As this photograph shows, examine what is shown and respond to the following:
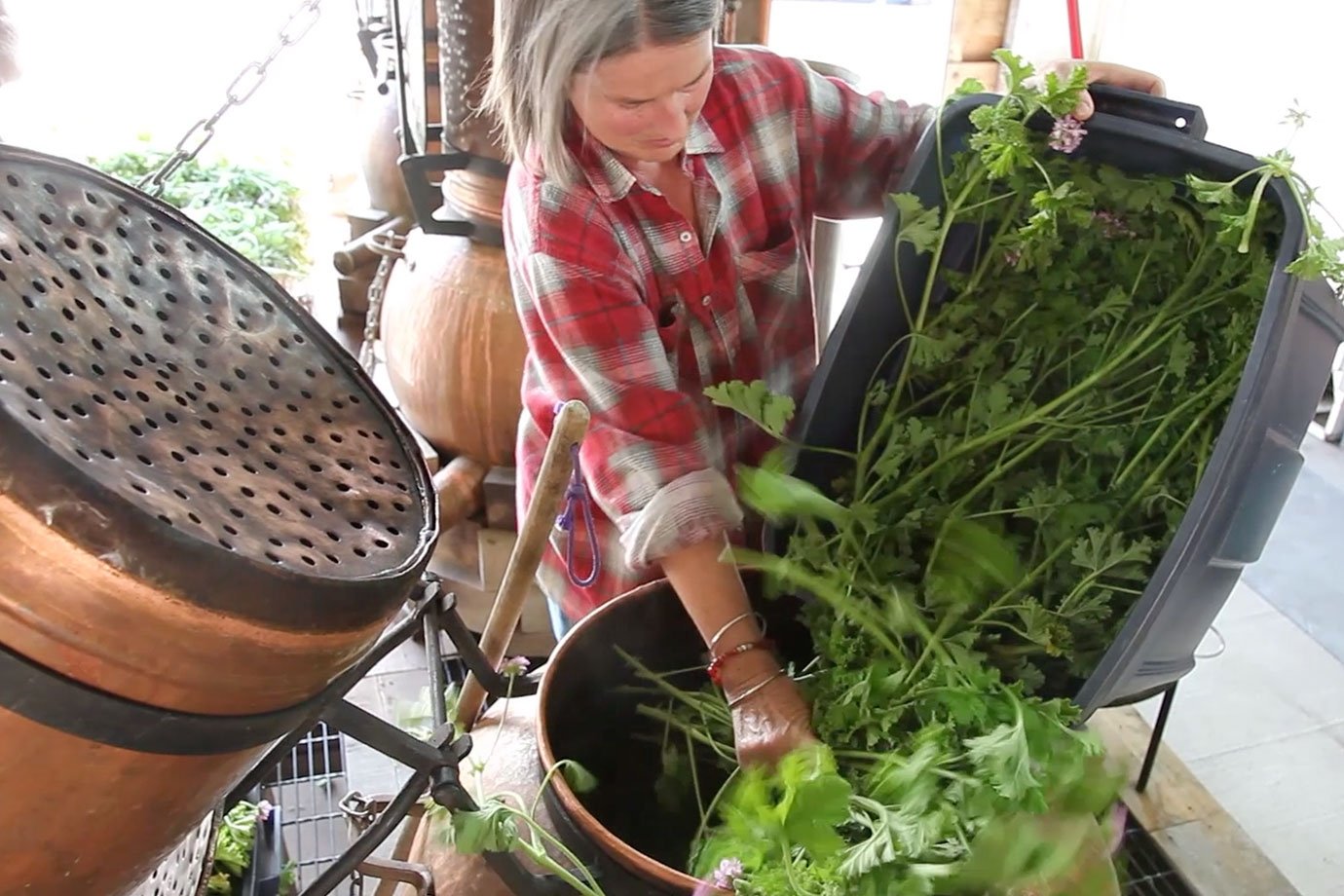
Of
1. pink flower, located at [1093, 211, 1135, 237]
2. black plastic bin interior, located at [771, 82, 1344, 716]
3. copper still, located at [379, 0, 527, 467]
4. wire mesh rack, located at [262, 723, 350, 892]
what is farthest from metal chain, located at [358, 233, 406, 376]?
pink flower, located at [1093, 211, 1135, 237]

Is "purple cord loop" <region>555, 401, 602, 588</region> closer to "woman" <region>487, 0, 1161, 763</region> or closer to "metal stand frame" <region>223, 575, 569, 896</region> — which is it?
"woman" <region>487, 0, 1161, 763</region>

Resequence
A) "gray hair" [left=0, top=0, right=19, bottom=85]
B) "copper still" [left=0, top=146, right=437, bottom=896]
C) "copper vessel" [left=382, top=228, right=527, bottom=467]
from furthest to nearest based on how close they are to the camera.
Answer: "copper vessel" [left=382, top=228, right=527, bottom=467]
"gray hair" [left=0, top=0, right=19, bottom=85]
"copper still" [left=0, top=146, right=437, bottom=896]

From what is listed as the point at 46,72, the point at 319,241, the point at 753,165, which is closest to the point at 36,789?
the point at 753,165


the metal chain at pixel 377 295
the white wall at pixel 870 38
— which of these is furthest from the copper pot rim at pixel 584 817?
the white wall at pixel 870 38

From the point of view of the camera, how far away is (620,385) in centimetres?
88

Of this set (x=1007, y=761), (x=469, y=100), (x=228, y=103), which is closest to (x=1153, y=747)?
(x=1007, y=761)

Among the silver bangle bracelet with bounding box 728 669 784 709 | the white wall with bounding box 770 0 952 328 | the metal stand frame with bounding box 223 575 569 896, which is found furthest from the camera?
the white wall with bounding box 770 0 952 328

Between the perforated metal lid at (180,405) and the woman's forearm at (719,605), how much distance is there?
282 millimetres

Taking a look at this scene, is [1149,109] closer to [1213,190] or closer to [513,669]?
[1213,190]

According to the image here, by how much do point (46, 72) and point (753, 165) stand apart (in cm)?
299

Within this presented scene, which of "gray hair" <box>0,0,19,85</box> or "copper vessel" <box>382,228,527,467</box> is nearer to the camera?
"gray hair" <box>0,0,19,85</box>

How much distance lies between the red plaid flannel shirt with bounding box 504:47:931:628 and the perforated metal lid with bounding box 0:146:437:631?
0.88 ft

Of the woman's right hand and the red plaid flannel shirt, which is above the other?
the red plaid flannel shirt

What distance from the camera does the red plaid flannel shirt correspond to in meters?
0.88
